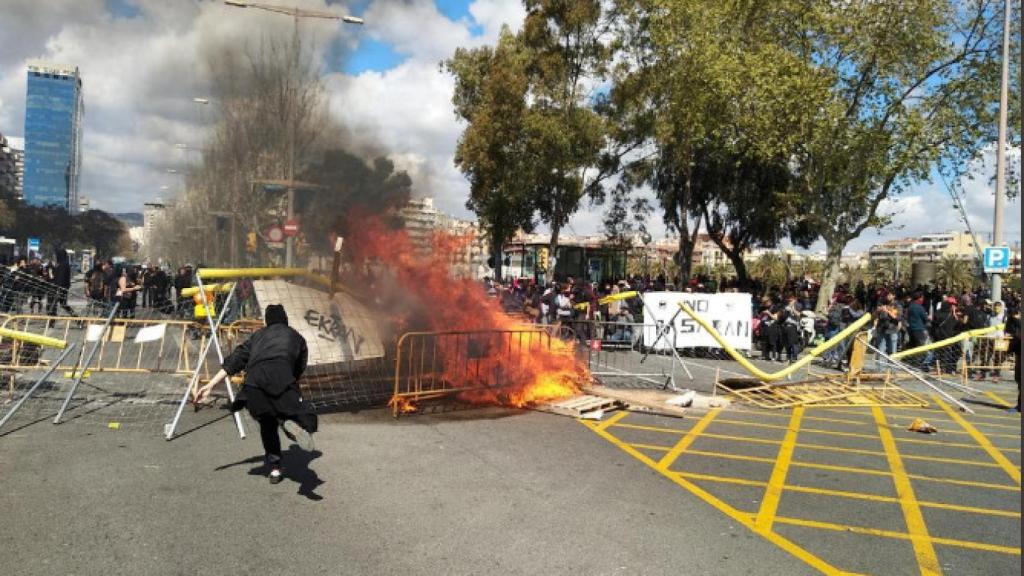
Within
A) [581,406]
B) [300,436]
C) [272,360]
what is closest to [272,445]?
[272,360]

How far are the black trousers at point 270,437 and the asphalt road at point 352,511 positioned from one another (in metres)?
0.26

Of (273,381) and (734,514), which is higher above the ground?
(273,381)

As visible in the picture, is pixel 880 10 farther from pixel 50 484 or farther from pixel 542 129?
pixel 50 484

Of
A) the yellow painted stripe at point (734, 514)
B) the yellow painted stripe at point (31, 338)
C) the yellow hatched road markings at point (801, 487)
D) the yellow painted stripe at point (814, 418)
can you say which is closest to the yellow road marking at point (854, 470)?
the yellow hatched road markings at point (801, 487)

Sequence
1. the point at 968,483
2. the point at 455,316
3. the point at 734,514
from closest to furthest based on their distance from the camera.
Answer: the point at 734,514 < the point at 968,483 < the point at 455,316

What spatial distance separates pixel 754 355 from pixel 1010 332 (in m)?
5.38

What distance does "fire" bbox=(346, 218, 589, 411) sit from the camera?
29.8 ft

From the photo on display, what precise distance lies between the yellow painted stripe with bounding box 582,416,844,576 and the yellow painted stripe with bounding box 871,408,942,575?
2.12 ft

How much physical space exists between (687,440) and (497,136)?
15911 millimetres

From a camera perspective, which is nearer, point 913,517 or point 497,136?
point 913,517

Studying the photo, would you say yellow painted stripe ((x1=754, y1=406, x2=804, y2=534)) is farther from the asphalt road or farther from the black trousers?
the black trousers

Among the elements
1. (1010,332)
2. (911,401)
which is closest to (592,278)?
(1010,332)

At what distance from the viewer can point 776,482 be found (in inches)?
241

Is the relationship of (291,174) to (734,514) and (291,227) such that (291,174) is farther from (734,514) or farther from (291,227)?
(734,514)
